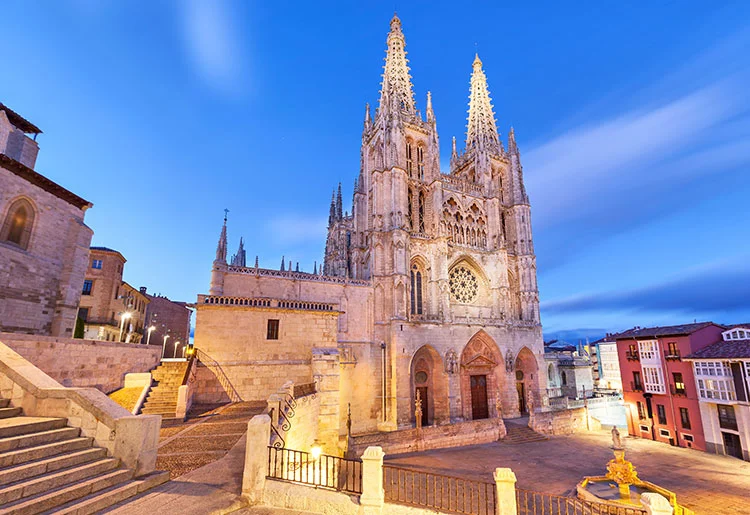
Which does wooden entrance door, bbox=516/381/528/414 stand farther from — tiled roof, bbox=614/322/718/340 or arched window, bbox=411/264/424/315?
→ arched window, bbox=411/264/424/315

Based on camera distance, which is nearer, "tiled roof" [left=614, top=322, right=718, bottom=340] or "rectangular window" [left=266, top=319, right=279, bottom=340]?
"rectangular window" [left=266, top=319, right=279, bottom=340]

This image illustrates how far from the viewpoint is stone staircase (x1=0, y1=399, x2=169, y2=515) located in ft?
15.5

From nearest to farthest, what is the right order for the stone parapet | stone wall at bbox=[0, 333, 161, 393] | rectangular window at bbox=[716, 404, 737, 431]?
the stone parapet
stone wall at bbox=[0, 333, 161, 393]
rectangular window at bbox=[716, 404, 737, 431]

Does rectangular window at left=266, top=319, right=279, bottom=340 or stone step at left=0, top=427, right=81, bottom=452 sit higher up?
rectangular window at left=266, top=319, right=279, bottom=340

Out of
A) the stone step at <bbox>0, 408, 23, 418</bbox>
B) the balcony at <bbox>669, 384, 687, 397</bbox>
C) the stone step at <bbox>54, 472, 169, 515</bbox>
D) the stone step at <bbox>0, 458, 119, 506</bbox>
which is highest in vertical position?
the stone step at <bbox>0, 408, 23, 418</bbox>

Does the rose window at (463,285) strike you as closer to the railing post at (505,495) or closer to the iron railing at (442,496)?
the iron railing at (442,496)

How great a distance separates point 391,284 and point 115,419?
2164cm

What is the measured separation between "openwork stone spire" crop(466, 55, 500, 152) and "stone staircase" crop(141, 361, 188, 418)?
35.0 metres

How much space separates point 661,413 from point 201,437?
34.8 m

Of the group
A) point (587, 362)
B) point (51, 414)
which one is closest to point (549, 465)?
point (51, 414)

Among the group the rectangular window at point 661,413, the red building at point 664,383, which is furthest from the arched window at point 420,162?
the rectangular window at point 661,413

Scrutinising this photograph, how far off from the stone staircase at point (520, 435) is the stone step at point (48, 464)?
25364mm

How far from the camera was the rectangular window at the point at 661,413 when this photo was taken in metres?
26.8

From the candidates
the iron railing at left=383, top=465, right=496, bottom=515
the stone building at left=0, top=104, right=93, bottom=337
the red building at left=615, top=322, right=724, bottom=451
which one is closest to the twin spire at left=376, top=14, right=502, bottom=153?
the red building at left=615, top=322, right=724, bottom=451
